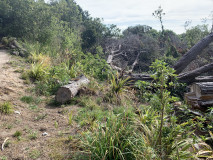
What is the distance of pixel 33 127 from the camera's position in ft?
12.6

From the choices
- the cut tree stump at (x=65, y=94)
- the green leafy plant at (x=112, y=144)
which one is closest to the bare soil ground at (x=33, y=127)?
the cut tree stump at (x=65, y=94)

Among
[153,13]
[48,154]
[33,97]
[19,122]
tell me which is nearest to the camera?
[48,154]

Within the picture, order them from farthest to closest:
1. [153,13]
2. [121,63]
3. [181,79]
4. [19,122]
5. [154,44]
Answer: [153,13] < [154,44] < [121,63] < [181,79] < [19,122]

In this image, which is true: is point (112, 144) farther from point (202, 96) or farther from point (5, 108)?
point (202, 96)

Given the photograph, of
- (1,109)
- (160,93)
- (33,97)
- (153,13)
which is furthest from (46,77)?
(153,13)

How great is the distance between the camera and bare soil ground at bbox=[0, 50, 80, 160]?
2.97 metres

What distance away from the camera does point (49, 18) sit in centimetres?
1219

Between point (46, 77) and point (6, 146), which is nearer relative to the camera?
point (6, 146)

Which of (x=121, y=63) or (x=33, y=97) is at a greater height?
(x=121, y=63)

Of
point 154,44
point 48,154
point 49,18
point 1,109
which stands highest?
point 49,18

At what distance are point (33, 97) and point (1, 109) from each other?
1279 millimetres

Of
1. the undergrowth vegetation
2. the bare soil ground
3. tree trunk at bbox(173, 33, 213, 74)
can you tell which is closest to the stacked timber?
the undergrowth vegetation

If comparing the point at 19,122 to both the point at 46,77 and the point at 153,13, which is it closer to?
the point at 46,77

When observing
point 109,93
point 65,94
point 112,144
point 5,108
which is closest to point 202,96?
point 109,93
